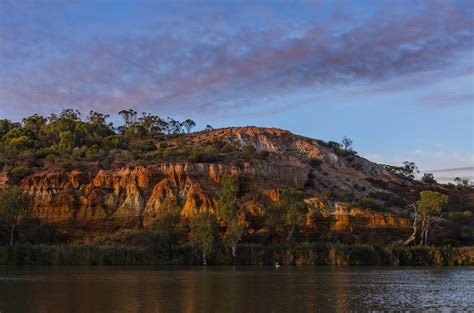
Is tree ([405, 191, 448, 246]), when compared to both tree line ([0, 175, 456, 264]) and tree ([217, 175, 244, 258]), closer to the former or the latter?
tree line ([0, 175, 456, 264])

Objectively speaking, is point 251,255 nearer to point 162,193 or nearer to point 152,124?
point 162,193

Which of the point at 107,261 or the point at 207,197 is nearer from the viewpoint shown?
the point at 107,261

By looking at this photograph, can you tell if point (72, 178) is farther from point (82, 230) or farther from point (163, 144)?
point (163, 144)

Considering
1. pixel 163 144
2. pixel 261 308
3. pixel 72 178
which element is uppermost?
pixel 163 144

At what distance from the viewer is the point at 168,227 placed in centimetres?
7188

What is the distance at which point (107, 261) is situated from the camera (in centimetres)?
6725

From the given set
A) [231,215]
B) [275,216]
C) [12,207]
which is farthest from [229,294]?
[12,207]

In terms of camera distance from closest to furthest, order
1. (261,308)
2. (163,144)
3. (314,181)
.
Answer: (261,308)
(314,181)
(163,144)

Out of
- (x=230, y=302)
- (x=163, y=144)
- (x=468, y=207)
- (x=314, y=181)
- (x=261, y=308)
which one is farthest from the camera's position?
(x=163, y=144)

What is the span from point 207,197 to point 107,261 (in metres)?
19.4

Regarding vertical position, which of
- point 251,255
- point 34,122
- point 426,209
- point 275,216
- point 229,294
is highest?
point 34,122

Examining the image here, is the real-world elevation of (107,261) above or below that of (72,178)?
below

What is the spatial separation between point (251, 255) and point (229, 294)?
36773 mm

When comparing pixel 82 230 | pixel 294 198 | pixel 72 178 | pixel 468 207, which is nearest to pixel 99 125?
pixel 72 178
